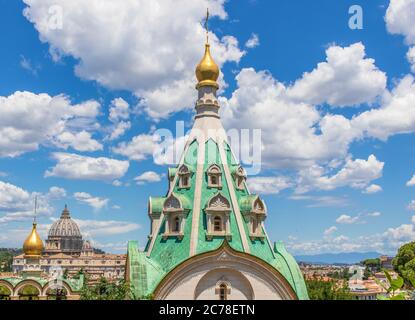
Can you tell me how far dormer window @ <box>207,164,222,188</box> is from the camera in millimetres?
25359

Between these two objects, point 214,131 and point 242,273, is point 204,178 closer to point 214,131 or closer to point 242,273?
point 214,131

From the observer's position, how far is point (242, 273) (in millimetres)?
22547

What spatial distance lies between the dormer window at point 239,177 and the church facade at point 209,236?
2.2 inches

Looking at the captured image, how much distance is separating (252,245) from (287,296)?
3138 mm

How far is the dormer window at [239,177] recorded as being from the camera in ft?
85.5

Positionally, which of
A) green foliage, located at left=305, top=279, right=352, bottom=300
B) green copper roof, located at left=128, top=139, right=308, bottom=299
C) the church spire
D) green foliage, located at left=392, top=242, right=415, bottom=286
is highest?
the church spire

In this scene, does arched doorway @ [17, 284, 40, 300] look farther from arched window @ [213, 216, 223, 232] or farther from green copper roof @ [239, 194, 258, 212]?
green copper roof @ [239, 194, 258, 212]

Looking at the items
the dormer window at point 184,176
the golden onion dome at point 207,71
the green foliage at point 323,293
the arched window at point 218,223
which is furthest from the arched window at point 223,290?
the golden onion dome at point 207,71

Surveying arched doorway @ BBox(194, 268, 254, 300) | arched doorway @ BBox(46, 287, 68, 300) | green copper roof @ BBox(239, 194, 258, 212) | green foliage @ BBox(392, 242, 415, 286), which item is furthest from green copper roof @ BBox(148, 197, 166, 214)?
green foliage @ BBox(392, 242, 415, 286)

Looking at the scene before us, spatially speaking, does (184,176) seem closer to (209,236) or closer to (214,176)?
(214,176)

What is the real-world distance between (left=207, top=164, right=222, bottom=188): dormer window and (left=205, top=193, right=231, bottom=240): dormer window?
1216mm

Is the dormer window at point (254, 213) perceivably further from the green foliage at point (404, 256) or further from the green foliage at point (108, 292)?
the green foliage at point (404, 256)

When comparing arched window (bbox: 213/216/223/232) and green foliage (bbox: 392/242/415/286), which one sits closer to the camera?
arched window (bbox: 213/216/223/232)
